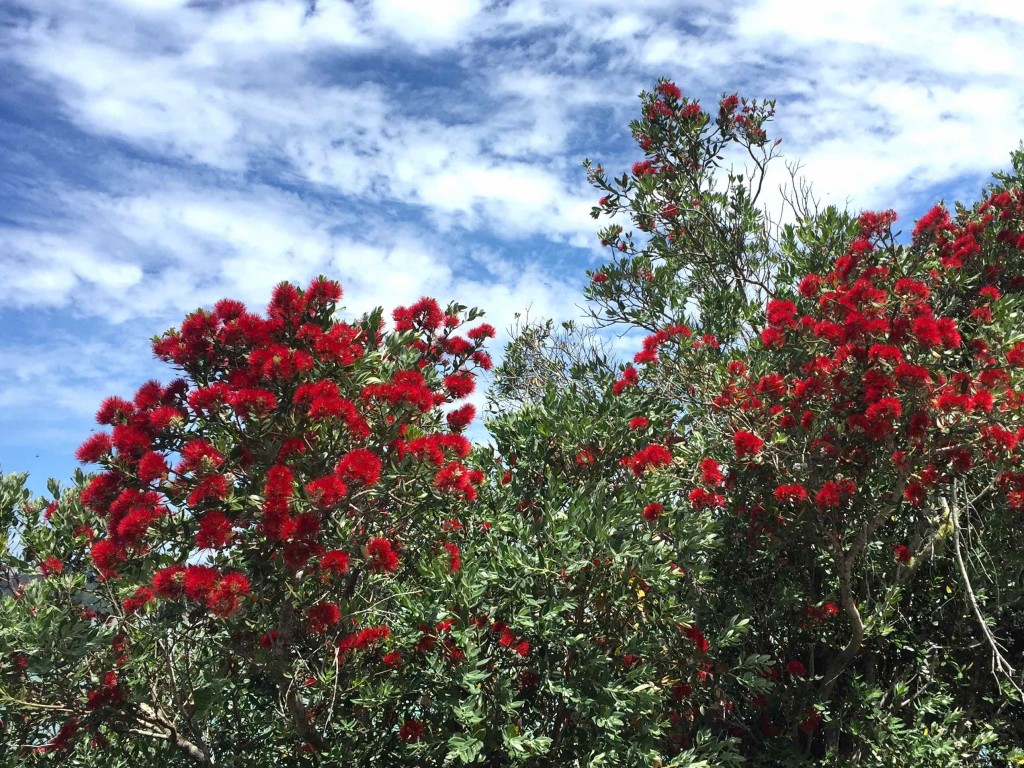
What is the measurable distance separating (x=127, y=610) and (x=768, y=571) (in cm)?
452

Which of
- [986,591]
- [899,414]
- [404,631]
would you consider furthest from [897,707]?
[404,631]

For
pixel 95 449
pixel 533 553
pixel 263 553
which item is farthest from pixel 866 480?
pixel 95 449

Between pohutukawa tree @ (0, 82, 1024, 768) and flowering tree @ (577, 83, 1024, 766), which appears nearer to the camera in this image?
pohutukawa tree @ (0, 82, 1024, 768)

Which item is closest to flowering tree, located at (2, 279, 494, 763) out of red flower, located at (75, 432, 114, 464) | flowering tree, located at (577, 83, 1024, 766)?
red flower, located at (75, 432, 114, 464)

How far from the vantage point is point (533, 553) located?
414 cm

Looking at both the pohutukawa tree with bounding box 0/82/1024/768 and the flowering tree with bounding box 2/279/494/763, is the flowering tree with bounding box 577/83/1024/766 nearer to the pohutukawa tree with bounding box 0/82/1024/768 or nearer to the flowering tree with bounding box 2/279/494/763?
the pohutukawa tree with bounding box 0/82/1024/768

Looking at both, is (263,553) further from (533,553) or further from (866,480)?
(866,480)

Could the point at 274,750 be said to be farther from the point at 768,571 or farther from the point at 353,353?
the point at 768,571

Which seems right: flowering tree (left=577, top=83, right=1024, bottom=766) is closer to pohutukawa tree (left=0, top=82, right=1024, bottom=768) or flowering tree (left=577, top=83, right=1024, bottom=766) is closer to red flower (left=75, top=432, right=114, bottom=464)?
pohutukawa tree (left=0, top=82, right=1024, bottom=768)

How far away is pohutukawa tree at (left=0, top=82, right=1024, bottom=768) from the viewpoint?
3846mm

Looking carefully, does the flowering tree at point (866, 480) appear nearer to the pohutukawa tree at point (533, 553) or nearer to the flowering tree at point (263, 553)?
the pohutukawa tree at point (533, 553)

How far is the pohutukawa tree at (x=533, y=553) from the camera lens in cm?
385

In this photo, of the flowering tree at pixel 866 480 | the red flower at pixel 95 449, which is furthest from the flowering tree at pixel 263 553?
the flowering tree at pixel 866 480

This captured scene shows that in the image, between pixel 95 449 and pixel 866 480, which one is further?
Result: pixel 866 480
